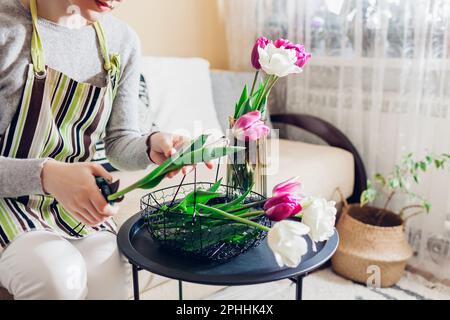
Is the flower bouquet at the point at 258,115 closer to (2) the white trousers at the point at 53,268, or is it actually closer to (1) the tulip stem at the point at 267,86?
(1) the tulip stem at the point at 267,86

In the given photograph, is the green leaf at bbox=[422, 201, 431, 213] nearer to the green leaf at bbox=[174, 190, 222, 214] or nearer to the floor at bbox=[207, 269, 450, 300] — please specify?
the floor at bbox=[207, 269, 450, 300]

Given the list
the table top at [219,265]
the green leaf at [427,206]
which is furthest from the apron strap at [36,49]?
the green leaf at [427,206]

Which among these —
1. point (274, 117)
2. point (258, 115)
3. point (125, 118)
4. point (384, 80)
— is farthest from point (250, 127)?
point (274, 117)

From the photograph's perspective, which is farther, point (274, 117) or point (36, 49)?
point (274, 117)

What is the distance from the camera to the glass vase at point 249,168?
2.48 feet

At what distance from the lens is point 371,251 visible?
4.63ft

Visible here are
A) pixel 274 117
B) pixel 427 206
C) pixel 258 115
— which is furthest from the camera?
pixel 274 117

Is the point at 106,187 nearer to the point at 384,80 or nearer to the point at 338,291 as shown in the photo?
the point at 338,291

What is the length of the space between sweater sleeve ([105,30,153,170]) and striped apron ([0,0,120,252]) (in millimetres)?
79

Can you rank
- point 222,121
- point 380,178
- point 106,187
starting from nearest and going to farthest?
point 106,187
point 380,178
point 222,121

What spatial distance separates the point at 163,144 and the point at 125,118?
21 cm

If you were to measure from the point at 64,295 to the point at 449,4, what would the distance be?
1.31 m

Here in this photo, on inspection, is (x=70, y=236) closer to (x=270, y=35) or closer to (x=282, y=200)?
(x=282, y=200)

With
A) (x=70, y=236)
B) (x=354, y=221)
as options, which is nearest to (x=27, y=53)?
(x=70, y=236)
